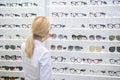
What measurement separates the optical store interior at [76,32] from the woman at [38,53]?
1772mm

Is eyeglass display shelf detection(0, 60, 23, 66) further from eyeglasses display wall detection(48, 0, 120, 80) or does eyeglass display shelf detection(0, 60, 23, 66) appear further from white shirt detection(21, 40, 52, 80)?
white shirt detection(21, 40, 52, 80)

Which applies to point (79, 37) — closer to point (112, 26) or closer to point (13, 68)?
point (112, 26)

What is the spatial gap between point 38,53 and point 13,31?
7.08ft

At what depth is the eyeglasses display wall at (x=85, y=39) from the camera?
4.21 metres

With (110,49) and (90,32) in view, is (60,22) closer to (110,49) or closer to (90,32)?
(90,32)

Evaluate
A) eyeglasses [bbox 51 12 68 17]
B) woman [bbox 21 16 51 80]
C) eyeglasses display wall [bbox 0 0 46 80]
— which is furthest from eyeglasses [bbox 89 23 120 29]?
woman [bbox 21 16 51 80]

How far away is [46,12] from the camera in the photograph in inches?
173

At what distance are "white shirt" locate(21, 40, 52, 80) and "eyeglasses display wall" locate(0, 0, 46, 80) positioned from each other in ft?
6.32

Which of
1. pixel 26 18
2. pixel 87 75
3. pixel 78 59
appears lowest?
pixel 87 75

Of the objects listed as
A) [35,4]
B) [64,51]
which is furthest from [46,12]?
[64,51]

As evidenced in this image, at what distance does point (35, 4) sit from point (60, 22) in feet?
1.88

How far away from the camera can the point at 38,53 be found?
2611 millimetres

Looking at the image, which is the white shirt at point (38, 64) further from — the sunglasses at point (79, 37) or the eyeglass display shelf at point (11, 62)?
the eyeglass display shelf at point (11, 62)

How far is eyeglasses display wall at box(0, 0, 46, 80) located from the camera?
4.55 meters
